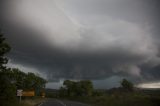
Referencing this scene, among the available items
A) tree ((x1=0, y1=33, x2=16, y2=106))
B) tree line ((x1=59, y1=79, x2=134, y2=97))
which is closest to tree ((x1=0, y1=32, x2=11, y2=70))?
tree ((x1=0, y1=33, x2=16, y2=106))

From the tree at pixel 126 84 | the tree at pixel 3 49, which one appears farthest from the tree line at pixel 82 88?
the tree at pixel 3 49

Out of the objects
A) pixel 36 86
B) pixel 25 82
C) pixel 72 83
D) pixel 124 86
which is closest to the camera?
pixel 25 82

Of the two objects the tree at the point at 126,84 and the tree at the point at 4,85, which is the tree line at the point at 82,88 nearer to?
the tree at the point at 126,84

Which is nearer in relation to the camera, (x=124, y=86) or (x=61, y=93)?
(x=124, y=86)

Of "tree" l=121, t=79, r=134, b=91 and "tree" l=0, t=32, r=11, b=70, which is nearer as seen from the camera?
"tree" l=0, t=32, r=11, b=70

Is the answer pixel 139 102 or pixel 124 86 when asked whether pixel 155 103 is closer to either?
pixel 139 102

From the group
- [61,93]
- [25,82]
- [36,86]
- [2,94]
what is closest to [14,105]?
[2,94]

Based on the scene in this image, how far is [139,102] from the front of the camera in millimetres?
47094

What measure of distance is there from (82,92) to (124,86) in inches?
809

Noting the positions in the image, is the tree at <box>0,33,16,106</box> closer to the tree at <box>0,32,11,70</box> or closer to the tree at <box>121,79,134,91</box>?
the tree at <box>0,32,11,70</box>

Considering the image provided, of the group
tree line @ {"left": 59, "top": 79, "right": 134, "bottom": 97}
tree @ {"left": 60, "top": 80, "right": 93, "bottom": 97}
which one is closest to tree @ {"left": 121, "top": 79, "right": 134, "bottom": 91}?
tree line @ {"left": 59, "top": 79, "right": 134, "bottom": 97}

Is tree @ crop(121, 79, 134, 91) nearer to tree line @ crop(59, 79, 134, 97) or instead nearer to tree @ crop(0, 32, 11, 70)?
tree line @ crop(59, 79, 134, 97)

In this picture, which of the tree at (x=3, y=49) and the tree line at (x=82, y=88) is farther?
the tree line at (x=82, y=88)

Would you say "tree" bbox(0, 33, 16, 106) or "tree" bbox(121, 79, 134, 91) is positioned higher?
"tree" bbox(121, 79, 134, 91)
